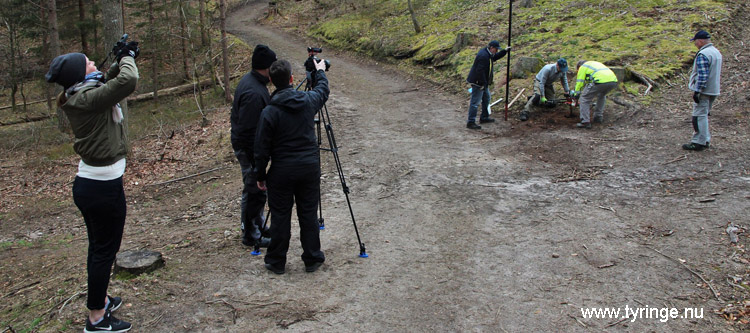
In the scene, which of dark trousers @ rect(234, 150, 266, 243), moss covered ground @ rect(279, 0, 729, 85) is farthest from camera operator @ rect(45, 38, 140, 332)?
moss covered ground @ rect(279, 0, 729, 85)

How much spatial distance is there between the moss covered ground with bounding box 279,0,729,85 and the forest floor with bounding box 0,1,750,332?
176cm

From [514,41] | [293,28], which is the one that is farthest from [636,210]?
[293,28]

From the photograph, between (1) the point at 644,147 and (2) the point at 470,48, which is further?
(2) the point at 470,48

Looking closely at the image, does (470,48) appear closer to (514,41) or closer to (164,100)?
(514,41)

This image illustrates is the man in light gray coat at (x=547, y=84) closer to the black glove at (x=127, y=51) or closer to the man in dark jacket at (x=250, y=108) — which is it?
the man in dark jacket at (x=250, y=108)

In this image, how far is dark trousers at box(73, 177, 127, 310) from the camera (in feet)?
11.9

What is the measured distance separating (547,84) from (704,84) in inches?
143

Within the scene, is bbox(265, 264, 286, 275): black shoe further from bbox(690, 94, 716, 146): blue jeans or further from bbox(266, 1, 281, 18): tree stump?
bbox(266, 1, 281, 18): tree stump

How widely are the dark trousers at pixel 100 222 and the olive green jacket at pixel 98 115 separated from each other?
0.66ft

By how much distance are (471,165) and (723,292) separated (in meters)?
4.76

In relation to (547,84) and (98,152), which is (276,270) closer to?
(98,152)

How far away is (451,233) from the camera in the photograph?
240 inches

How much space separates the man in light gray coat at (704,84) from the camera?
27.3ft

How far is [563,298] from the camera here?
14.6ft
